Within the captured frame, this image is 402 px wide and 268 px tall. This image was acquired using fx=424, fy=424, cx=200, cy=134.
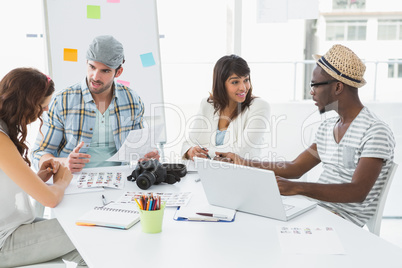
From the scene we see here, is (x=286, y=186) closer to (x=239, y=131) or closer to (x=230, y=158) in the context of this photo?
(x=230, y=158)

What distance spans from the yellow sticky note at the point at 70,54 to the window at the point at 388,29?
2.41 m

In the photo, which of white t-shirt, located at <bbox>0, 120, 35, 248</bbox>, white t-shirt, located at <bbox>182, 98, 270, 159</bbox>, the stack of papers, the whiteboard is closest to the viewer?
white t-shirt, located at <bbox>0, 120, 35, 248</bbox>

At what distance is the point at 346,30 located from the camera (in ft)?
11.4

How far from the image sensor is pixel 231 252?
1203mm

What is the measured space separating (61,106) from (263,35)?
1.80 meters

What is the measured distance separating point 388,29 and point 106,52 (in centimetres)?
236

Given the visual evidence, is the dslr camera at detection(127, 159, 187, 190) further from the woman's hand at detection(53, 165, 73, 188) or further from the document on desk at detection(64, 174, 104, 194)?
the woman's hand at detection(53, 165, 73, 188)

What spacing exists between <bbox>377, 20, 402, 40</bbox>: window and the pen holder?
2.87 meters

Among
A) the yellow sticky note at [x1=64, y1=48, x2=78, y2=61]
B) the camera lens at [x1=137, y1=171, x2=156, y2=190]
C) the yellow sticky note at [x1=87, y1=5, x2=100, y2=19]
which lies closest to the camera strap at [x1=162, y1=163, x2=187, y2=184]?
the camera lens at [x1=137, y1=171, x2=156, y2=190]

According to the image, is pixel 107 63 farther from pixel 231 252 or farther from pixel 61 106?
pixel 231 252

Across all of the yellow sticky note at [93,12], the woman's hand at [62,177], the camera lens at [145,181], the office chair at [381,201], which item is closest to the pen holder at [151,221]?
the camera lens at [145,181]

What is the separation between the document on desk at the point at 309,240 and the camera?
120 cm

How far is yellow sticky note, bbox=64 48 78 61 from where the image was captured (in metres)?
3.05

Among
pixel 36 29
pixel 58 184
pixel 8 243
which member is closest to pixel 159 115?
pixel 36 29
